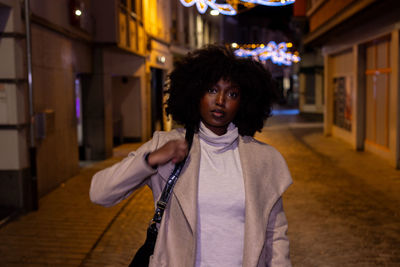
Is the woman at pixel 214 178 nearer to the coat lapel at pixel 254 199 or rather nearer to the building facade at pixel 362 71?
the coat lapel at pixel 254 199

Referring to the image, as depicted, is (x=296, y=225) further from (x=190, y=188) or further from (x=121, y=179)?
(x=121, y=179)

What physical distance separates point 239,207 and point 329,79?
1760 cm

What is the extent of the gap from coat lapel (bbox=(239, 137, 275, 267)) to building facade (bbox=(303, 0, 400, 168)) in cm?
883

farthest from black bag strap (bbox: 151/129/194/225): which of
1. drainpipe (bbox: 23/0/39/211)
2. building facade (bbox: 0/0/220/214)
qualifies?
drainpipe (bbox: 23/0/39/211)

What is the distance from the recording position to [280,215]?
2.30 metres

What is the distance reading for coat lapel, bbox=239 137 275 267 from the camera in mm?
2131

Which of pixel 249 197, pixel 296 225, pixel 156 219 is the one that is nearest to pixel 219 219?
pixel 249 197

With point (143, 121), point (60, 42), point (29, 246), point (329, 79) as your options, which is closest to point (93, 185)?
point (29, 246)

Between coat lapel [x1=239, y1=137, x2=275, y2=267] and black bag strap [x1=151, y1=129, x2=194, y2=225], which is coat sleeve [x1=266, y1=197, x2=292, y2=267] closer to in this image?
coat lapel [x1=239, y1=137, x2=275, y2=267]

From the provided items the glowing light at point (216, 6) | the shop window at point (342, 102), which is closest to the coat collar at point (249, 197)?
the glowing light at point (216, 6)

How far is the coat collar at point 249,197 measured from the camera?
211 cm

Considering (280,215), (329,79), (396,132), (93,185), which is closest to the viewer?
(93,185)

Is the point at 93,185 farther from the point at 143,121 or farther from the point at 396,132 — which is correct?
the point at 143,121

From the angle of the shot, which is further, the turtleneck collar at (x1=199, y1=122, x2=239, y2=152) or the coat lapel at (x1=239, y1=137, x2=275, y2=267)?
the turtleneck collar at (x1=199, y1=122, x2=239, y2=152)
